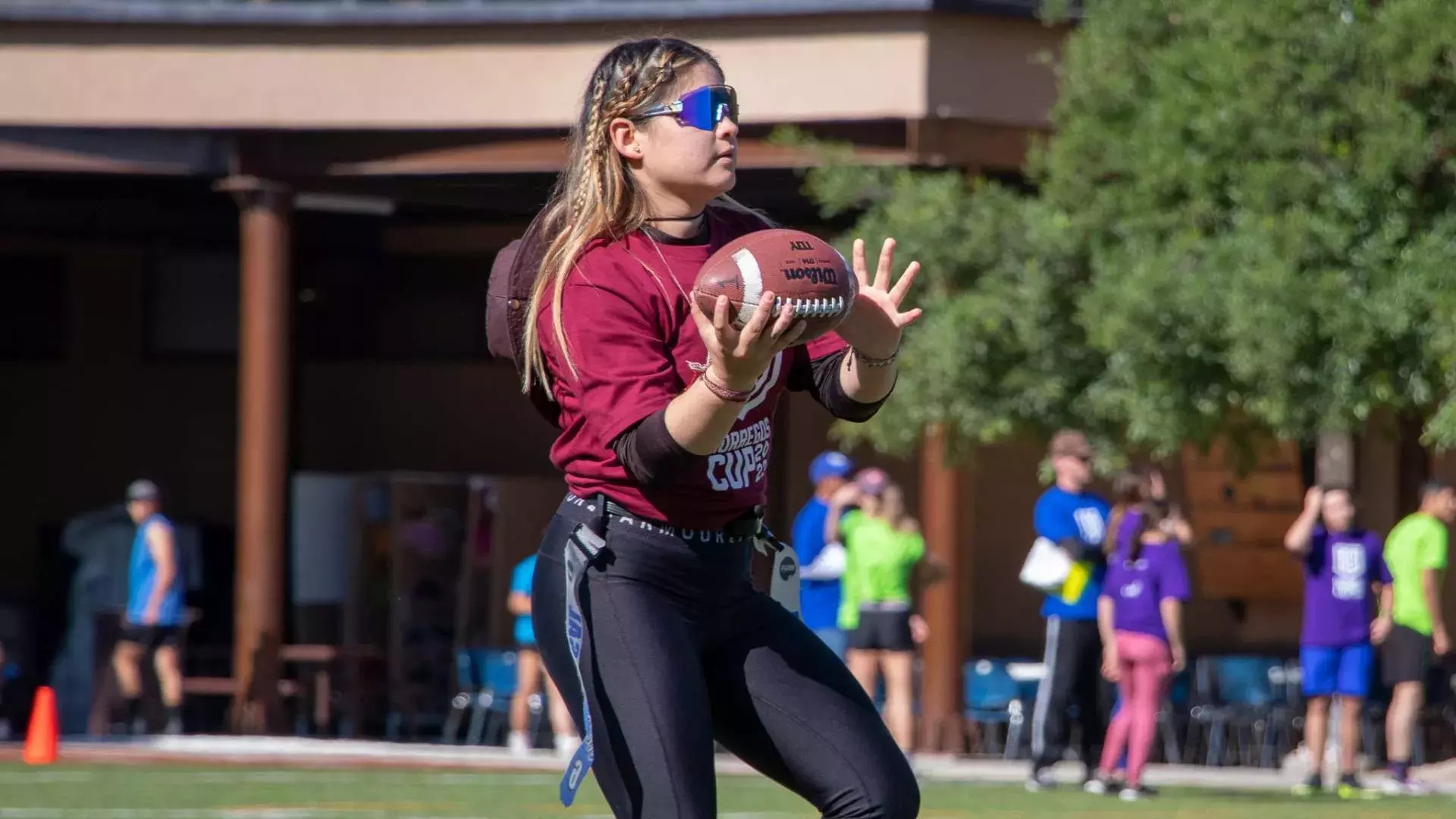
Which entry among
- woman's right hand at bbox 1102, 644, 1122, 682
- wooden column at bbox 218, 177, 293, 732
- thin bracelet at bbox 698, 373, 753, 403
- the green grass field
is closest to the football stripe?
thin bracelet at bbox 698, 373, 753, 403

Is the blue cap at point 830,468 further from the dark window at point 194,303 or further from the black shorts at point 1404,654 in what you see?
the dark window at point 194,303

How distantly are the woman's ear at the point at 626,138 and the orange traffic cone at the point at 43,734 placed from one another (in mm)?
11414

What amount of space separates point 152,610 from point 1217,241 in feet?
27.1

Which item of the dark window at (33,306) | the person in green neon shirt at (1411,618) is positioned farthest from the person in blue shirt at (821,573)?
the dark window at (33,306)

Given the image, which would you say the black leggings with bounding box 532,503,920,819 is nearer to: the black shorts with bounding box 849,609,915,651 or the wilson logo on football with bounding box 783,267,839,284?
the wilson logo on football with bounding box 783,267,839,284

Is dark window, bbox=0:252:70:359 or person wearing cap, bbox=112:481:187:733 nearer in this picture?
person wearing cap, bbox=112:481:187:733

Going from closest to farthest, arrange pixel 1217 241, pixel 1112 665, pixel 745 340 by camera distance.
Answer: pixel 745 340, pixel 1112 665, pixel 1217 241

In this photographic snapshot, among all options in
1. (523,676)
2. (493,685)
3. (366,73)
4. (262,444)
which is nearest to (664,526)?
(523,676)

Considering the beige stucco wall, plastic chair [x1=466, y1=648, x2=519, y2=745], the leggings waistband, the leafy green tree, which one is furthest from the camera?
plastic chair [x1=466, y1=648, x2=519, y2=745]

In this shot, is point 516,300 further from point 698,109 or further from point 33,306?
point 33,306

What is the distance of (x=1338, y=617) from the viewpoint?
1302 cm

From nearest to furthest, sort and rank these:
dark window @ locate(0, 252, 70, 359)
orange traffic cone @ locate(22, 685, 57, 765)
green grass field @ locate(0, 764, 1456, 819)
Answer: green grass field @ locate(0, 764, 1456, 819) < orange traffic cone @ locate(22, 685, 57, 765) < dark window @ locate(0, 252, 70, 359)

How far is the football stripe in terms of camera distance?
3.75m

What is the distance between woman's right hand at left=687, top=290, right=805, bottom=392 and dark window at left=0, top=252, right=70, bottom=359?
2293cm
